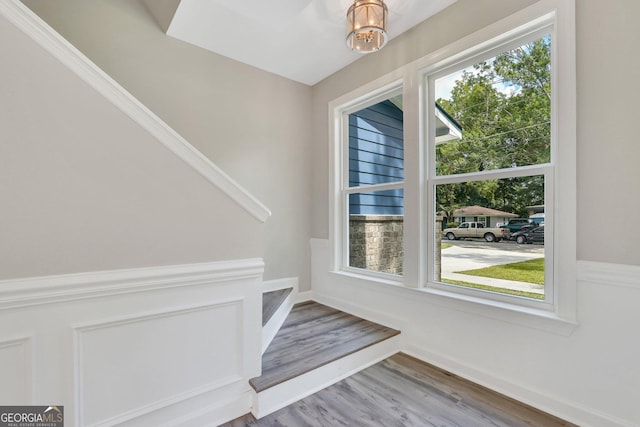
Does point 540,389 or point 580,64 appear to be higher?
point 580,64

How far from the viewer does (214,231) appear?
5.30 feet

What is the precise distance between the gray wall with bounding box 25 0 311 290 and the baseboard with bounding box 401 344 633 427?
1.64 metres

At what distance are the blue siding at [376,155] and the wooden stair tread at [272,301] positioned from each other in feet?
3.74

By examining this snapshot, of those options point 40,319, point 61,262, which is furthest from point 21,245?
point 40,319

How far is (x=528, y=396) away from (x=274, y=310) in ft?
6.02

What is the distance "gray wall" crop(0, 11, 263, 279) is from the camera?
1.12 m

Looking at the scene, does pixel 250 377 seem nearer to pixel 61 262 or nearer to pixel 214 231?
pixel 214 231

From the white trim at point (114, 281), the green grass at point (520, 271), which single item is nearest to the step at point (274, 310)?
the white trim at point (114, 281)

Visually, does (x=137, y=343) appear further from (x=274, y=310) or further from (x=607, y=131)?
(x=607, y=131)

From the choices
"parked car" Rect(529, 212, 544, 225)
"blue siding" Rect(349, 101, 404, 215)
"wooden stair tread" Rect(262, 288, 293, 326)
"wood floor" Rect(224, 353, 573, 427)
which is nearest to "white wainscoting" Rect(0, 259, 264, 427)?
"wood floor" Rect(224, 353, 573, 427)

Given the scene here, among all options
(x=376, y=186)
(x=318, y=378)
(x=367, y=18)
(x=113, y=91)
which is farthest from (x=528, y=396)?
(x=113, y=91)

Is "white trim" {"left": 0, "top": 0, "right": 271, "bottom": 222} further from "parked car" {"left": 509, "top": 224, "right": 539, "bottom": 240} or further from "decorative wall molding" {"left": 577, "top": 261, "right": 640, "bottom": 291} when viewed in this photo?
"decorative wall molding" {"left": 577, "top": 261, "right": 640, "bottom": 291}

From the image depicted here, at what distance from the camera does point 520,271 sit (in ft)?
6.23

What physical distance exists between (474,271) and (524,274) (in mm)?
320
